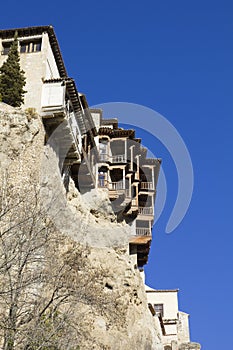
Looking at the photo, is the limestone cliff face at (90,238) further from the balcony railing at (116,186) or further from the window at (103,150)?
the window at (103,150)

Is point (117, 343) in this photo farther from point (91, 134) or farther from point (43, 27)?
point (43, 27)

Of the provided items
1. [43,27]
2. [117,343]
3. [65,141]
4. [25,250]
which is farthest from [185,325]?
[25,250]

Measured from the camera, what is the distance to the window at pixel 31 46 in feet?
111

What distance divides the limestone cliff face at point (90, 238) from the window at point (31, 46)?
6339 millimetres

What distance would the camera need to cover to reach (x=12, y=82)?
31047 millimetres

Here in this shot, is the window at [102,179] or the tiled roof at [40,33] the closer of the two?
the tiled roof at [40,33]

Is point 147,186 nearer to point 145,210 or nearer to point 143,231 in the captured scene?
point 145,210

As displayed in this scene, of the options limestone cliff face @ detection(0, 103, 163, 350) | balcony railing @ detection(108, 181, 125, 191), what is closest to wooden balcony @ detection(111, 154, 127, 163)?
balcony railing @ detection(108, 181, 125, 191)

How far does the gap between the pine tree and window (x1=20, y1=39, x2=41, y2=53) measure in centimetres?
180

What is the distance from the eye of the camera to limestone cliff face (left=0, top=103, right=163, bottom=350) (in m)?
26.8

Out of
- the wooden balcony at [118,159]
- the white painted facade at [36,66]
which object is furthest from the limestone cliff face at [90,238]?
the wooden balcony at [118,159]

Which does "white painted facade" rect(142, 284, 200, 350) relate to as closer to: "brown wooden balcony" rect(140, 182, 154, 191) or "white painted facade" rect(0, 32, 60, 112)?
"brown wooden balcony" rect(140, 182, 154, 191)

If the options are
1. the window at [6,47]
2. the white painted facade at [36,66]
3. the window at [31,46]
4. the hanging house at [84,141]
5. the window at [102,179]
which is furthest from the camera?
the window at [102,179]

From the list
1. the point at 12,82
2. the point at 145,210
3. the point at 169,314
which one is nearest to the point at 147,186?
the point at 145,210
